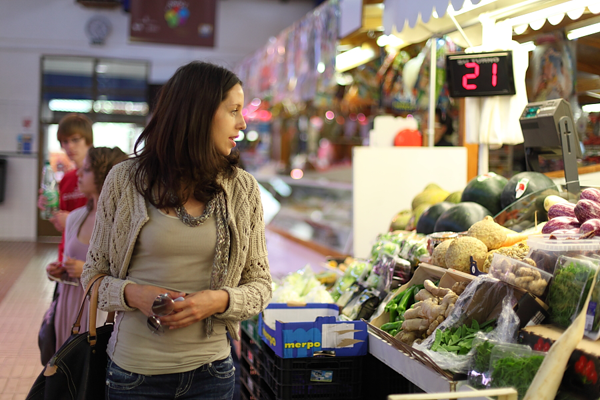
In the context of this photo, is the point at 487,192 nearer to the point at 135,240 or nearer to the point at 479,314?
the point at 479,314

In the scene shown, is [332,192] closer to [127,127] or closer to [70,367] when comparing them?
[127,127]

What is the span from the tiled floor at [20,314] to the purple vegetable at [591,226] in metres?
2.46

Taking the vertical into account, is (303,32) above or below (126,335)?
above

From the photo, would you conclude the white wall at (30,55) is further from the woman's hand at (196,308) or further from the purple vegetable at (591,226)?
the woman's hand at (196,308)

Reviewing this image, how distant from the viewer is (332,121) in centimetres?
1142

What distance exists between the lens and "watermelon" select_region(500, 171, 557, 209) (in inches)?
120

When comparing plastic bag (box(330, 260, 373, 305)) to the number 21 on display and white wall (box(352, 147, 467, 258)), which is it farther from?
the number 21 on display

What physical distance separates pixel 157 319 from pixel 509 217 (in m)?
2.06

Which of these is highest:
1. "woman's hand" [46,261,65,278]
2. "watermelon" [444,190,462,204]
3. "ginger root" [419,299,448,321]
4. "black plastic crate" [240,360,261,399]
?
"watermelon" [444,190,462,204]

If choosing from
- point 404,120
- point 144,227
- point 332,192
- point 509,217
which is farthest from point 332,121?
point 144,227

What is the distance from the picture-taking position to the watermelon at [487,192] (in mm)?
3300

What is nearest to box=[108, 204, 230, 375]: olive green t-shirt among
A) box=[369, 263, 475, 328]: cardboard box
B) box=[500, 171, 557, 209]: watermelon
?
box=[369, 263, 475, 328]: cardboard box

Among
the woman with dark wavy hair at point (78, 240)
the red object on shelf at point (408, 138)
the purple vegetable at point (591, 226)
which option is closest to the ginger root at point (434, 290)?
the purple vegetable at point (591, 226)

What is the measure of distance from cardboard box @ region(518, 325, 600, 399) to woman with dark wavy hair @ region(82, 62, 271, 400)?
89 cm
